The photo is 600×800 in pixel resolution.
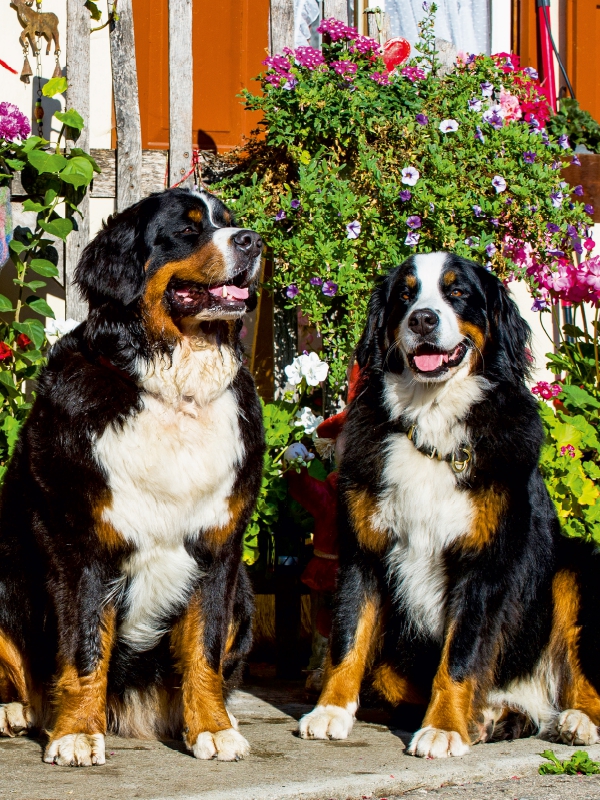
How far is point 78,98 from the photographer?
5078mm

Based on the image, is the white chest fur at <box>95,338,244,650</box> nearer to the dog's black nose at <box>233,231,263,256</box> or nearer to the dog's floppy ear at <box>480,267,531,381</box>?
the dog's black nose at <box>233,231,263,256</box>

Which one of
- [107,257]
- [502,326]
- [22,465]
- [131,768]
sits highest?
[107,257]

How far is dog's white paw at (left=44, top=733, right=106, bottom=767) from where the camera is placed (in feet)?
8.75

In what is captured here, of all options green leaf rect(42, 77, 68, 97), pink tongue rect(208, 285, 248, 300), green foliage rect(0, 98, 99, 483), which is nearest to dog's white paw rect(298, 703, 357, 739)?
pink tongue rect(208, 285, 248, 300)

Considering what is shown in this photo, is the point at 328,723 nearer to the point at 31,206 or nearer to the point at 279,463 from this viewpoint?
the point at 279,463

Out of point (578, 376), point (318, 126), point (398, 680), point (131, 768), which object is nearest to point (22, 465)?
point (131, 768)

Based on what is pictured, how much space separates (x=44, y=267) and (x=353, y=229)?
1.56 metres

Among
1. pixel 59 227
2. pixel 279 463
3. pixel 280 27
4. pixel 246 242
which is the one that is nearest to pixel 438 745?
pixel 246 242

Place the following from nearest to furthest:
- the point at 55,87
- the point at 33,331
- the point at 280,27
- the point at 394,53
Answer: the point at 33,331 → the point at 55,87 → the point at 280,27 → the point at 394,53

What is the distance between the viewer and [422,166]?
504 cm

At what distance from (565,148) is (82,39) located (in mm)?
2727

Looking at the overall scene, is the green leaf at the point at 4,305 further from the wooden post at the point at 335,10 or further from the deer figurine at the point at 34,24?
the wooden post at the point at 335,10

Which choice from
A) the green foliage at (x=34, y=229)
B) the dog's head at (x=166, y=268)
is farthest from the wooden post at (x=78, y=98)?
the dog's head at (x=166, y=268)

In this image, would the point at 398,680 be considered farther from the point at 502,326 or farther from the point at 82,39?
the point at 82,39
